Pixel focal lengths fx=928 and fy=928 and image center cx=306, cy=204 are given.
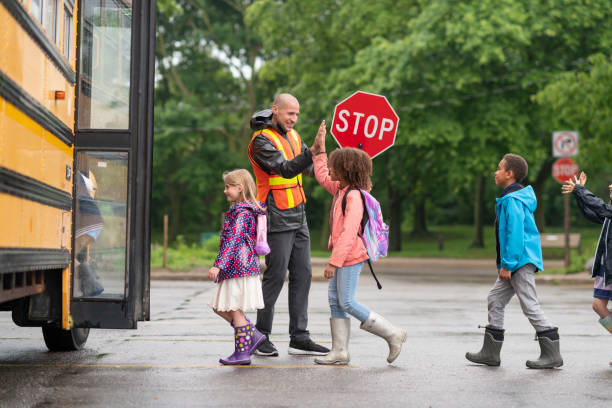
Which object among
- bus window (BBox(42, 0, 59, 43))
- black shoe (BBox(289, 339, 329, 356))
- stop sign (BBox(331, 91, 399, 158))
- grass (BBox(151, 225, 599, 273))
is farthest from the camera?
grass (BBox(151, 225, 599, 273))

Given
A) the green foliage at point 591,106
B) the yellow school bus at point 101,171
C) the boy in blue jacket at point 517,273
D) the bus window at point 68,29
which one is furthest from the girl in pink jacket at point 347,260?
the green foliage at point 591,106

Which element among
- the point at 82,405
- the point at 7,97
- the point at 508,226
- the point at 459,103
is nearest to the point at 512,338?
the point at 508,226

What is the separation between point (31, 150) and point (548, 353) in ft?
12.5

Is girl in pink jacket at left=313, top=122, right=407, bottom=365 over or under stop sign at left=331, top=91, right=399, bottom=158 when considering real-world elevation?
under

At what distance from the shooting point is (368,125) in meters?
10.2

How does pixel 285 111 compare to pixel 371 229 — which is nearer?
pixel 371 229

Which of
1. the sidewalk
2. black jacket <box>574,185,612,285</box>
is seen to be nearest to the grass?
the sidewalk

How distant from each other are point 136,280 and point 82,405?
3.83ft

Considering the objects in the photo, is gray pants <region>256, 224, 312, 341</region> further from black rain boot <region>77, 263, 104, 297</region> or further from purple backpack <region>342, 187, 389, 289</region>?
black rain boot <region>77, 263, 104, 297</region>

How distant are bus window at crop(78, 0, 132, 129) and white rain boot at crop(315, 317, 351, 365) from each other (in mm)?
2046

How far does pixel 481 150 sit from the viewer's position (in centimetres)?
2683

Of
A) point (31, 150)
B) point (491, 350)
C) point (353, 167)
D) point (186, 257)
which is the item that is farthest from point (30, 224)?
point (186, 257)

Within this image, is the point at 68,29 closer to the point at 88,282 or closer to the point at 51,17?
the point at 51,17

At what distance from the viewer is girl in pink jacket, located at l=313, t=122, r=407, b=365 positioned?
6531mm
